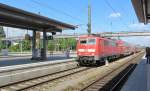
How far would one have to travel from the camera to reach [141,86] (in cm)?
1502

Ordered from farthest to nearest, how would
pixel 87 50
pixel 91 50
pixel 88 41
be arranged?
pixel 88 41, pixel 87 50, pixel 91 50

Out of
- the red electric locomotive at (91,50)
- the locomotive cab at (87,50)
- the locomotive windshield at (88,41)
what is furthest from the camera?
the locomotive windshield at (88,41)

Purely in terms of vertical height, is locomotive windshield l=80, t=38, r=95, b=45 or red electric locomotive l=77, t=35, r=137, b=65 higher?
locomotive windshield l=80, t=38, r=95, b=45

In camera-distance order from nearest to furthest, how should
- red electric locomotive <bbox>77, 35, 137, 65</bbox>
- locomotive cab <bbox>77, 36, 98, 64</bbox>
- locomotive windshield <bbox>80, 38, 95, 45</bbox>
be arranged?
red electric locomotive <bbox>77, 35, 137, 65</bbox> < locomotive cab <bbox>77, 36, 98, 64</bbox> < locomotive windshield <bbox>80, 38, 95, 45</bbox>

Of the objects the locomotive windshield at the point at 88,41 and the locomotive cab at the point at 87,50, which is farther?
the locomotive windshield at the point at 88,41

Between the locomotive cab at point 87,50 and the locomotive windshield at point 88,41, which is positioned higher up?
the locomotive windshield at point 88,41

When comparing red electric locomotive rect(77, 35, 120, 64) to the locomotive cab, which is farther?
the locomotive cab

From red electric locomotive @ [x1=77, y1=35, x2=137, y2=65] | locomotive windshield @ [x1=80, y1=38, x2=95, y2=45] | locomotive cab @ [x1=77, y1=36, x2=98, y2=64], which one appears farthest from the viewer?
locomotive windshield @ [x1=80, y1=38, x2=95, y2=45]

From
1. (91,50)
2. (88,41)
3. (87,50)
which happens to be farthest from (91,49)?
(88,41)

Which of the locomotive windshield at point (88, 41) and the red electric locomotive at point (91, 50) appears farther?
the locomotive windshield at point (88, 41)

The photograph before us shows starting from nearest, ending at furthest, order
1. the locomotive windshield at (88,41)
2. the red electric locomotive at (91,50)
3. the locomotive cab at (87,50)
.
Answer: the red electric locomotive at (91,50) < the locomotive cab at (87,50) < the locomotive windshield at (88,41)

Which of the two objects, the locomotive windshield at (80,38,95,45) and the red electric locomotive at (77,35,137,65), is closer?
the red electric locomotive at (77,35,137,65)

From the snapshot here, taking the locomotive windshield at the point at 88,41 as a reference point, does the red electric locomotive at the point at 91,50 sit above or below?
below

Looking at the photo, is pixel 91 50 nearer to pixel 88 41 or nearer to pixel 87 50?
pixel 87 50
